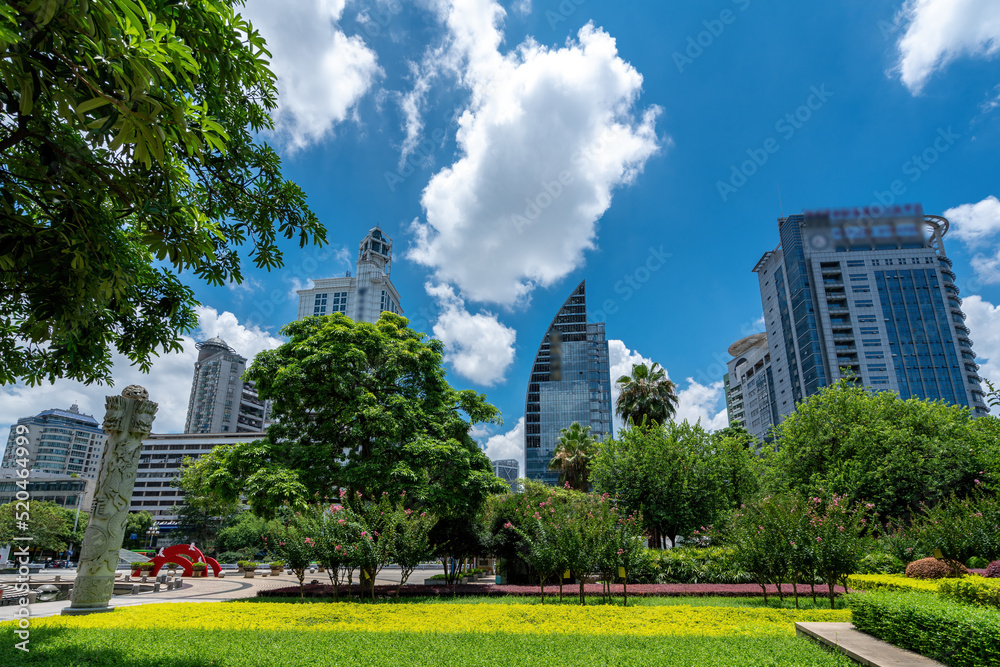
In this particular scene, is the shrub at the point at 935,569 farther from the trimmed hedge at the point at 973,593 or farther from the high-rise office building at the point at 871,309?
the high-rise office building at the point at 871,309

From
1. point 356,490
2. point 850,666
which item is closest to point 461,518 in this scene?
point 356,490

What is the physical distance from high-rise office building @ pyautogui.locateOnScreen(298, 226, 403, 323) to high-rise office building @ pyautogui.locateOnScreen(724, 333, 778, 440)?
89.6m

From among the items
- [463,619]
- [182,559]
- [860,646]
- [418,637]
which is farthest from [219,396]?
[860,646]

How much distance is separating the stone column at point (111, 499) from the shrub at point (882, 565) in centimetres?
2314

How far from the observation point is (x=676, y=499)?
1006 inches

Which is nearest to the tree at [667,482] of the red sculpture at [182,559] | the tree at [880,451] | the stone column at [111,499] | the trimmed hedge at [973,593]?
the tree at [880,451]

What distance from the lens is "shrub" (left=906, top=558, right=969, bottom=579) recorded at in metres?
13.2

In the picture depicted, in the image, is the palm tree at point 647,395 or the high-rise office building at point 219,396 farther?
the high-rise office building at point 219,396

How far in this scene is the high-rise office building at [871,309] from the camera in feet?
305

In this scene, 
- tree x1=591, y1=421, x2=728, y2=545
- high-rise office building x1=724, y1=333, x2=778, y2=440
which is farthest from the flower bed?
high-rise office building x1=724, y1=333, x2=778, y2=440

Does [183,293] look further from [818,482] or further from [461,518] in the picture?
[818,482]

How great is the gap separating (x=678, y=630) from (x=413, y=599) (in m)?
10.0

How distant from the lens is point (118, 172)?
177 inches

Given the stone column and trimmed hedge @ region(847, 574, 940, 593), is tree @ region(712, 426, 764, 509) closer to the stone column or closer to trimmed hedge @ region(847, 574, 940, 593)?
trimmed hedge @ region(847, 574, 940, 593)
